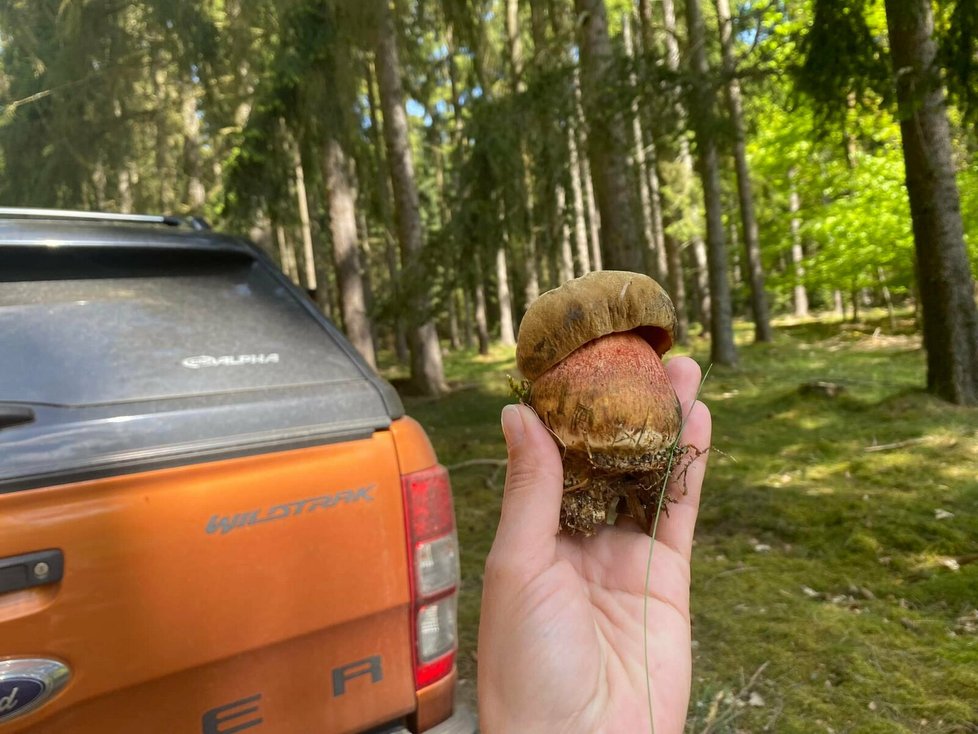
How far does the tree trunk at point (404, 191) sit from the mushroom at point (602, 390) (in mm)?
8276

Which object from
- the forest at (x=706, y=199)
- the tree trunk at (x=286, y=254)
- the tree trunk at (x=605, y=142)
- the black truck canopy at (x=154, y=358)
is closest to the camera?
the black truck canopy at (x=154, y=358)

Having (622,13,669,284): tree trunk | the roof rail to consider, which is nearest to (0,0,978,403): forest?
(622,13,669,284): tree trunk

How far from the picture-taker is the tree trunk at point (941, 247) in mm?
6598

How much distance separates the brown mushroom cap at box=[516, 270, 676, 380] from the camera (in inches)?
70.0

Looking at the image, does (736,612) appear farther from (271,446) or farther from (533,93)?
(533,93)

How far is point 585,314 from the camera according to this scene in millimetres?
1772

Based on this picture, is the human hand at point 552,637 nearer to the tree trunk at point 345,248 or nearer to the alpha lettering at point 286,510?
the alpha lettering at point 286,510

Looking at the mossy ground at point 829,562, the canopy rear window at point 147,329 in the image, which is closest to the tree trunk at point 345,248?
the mossy ground at point 829,562

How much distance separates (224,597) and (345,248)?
1149 cm

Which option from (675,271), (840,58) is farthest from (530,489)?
(675,271)

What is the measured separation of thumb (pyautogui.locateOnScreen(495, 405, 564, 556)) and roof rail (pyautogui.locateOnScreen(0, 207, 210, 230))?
1676 mm

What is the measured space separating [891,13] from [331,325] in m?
5.91

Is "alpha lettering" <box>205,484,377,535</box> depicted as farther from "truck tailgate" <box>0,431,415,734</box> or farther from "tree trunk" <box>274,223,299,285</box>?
"tree trunk" <box>274,223,299,285</box>

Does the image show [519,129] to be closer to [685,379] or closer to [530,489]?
[685,379]
